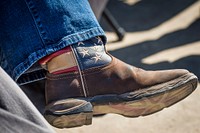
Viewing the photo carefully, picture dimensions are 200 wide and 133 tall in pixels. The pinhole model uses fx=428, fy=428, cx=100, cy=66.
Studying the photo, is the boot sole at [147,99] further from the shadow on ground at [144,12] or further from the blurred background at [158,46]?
the shadow on ground at [144,12]

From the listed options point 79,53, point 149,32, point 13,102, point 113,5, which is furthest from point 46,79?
point 113,5

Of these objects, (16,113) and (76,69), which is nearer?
(16,113)

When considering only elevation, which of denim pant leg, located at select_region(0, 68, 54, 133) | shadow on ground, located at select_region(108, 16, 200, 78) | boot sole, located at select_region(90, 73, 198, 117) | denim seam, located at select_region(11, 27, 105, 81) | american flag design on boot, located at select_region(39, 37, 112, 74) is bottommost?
shadow on ground, located at select_region(108, 16, 200, 78)

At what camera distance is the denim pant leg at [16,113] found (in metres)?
0.82

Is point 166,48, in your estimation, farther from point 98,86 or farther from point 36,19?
point 36,19

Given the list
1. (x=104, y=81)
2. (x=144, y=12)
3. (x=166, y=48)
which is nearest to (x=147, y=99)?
(x=104, y=81)

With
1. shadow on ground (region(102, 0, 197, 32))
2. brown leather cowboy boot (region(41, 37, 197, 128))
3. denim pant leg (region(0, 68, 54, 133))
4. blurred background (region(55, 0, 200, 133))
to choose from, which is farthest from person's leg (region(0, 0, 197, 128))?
shadow on ground (region(102, 0, 197, 32))

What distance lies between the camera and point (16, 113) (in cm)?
85

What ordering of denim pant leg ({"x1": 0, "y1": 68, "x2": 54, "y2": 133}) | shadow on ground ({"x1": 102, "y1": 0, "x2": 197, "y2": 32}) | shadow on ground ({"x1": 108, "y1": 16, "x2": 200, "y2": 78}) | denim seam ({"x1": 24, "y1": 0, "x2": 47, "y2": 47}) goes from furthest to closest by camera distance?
1. shadow on ground ({"x1": 102, "y1": 0, "x2": 197, "y2": 32})
2. shadow on ground ({"x1": 108, "y1": 16, "x2": 200, "y2": 78})
3. denim seam ({"x1": 24, "y1": 0, "x2": 47, "y2": 47})
4. denim pant leg ({"x1": 0, "y1": 68, "x2": 54, "y2": 133})

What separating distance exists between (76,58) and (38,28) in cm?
13

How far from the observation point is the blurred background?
156 centimetres

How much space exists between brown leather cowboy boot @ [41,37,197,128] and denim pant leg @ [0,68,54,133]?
0.77 ft

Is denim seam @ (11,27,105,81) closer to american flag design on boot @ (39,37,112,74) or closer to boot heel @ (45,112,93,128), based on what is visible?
american flag design on boot @ (39,37,112,74)

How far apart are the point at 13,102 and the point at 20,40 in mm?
279
